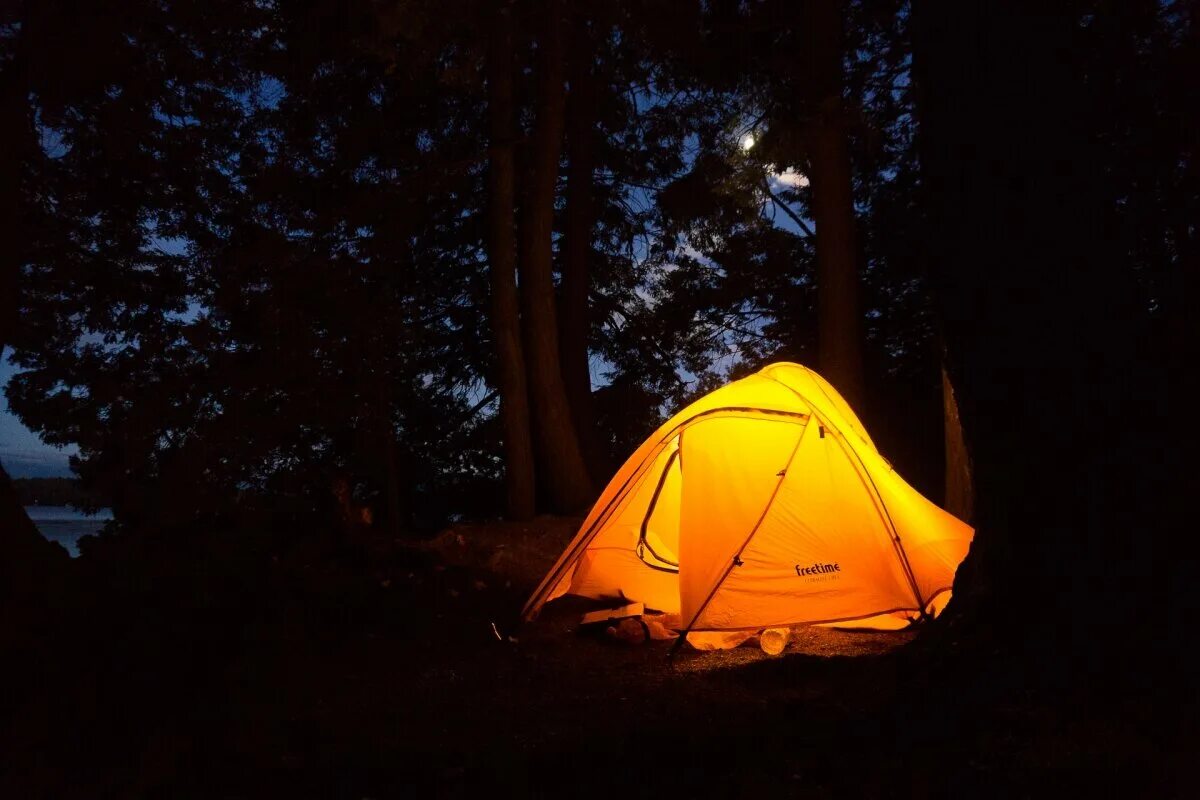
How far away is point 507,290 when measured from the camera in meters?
10.4

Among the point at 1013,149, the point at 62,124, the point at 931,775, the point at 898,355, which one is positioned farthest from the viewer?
the point at 898,355

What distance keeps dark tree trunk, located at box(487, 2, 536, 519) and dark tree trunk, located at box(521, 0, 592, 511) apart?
230 mm

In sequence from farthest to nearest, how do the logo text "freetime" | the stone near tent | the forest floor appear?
the logo text "freetime"
the stone near tent
the forest floor

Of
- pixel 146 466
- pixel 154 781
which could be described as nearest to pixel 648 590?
pixel 154 781

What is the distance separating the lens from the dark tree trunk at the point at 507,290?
10211 mm

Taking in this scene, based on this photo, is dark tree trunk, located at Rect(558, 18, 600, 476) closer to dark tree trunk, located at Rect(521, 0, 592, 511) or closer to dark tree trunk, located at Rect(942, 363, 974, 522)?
dark tree trunk, located at Rect(521, 0, 592, 511)

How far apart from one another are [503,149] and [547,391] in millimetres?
3000

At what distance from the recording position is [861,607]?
20.3 feet

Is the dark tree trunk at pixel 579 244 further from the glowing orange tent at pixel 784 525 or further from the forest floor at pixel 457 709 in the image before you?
the glowing orange tent at pixel 784 525

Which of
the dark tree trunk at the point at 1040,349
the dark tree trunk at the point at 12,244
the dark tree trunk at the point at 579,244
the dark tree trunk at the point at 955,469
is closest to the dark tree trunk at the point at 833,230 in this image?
the dark tree trunk at the point at 955,469

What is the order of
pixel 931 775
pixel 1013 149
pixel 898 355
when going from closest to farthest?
pixel 931 775 < pixel 1013 149 < pixel 898 355

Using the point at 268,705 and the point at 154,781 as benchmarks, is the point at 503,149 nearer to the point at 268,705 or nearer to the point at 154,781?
the point at 268,705

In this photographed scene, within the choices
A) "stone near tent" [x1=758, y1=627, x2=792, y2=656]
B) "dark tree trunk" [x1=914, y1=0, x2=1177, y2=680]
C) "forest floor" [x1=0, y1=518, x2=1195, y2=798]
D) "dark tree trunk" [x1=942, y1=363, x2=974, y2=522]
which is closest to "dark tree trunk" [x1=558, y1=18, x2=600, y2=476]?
"forest floor" [x1=0, y1=518, x2=1195, y2=798]

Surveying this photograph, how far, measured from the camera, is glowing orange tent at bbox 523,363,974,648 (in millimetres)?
6102
